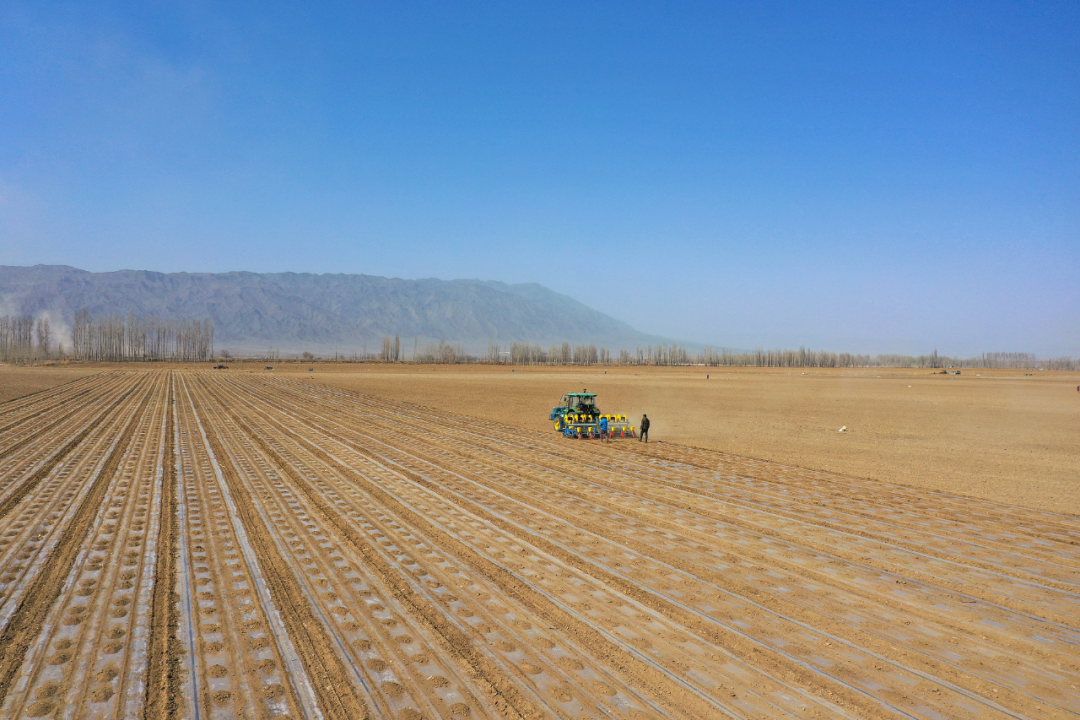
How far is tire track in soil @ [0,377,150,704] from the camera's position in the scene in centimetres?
588

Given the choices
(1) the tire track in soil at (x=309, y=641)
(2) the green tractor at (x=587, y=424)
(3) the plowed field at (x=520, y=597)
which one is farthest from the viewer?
(2) the green tractor at (x=587, y=424)

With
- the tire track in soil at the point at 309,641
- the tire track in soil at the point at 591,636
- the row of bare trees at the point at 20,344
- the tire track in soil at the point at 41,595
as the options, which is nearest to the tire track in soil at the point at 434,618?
the tire track in soil at the point at 591,636

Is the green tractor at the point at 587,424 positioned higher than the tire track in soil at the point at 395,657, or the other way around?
the green tractor at the point at 587,424

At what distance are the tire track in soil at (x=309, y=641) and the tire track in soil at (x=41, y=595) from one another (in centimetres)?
230

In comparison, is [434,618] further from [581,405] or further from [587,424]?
[581,405]

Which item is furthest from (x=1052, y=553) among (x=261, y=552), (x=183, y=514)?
(x=183, y=514)

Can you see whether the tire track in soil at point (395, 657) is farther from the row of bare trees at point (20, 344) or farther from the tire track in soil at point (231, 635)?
the row of bare trees at point (20, 344)

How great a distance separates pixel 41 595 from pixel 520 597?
232 inches

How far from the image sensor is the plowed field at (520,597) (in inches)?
215

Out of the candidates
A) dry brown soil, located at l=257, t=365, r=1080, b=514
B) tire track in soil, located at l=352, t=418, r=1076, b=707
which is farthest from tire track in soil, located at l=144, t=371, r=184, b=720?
dry brown soil, located at l=257, t=365, r=1080, b=514

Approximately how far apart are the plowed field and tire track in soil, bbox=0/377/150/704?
0.04 m

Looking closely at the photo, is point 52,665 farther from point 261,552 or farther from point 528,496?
point 528,496

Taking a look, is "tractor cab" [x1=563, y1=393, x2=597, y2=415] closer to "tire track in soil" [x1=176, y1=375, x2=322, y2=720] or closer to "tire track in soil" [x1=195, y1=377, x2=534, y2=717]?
"tire track in soil" [x1=176, y1=375, x2=322, y2=720]

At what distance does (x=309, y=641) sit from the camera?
20.6ft
